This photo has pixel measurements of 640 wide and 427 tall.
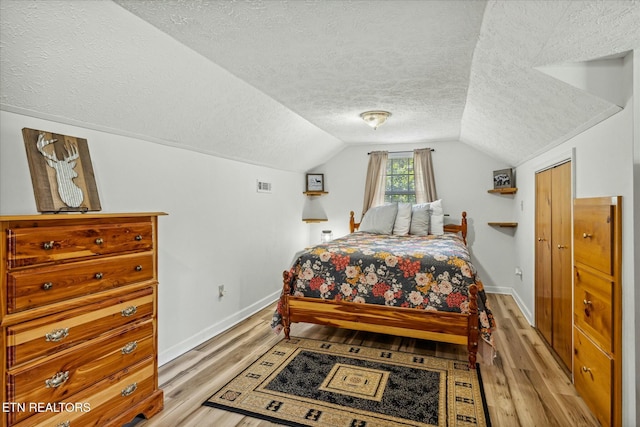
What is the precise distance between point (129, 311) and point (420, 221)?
3583 mm

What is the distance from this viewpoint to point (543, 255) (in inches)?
127

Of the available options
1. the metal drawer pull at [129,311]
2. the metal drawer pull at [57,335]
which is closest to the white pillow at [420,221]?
the metal drawer pull at [129,311]

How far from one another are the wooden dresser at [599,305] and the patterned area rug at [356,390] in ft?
2.05

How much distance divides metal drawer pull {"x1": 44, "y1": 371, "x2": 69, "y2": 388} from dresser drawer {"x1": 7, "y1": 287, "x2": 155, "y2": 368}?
0.12m

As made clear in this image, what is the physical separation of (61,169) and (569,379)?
3.59m

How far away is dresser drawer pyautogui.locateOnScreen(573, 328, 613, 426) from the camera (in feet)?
5.98

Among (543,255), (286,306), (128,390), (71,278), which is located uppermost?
(71,278)

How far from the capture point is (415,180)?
5.23 meters

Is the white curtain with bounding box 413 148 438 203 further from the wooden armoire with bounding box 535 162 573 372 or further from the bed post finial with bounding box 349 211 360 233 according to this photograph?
the wooden armoire with bounding box 535 162 573 372

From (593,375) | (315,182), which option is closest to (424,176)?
(315,182)

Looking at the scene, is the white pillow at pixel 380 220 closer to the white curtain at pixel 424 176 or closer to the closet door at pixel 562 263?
the white curtain at pixel 424 176

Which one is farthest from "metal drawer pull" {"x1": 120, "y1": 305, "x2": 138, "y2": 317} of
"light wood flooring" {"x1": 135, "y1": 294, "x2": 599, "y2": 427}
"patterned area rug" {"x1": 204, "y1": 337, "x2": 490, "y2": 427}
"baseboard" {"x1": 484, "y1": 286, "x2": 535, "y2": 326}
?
"baseboard" {"x1": 484, "y1": 286, "x2": 535, "y2": 326}

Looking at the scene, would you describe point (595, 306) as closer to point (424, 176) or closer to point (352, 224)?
point (424, 176)

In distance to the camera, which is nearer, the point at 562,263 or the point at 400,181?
the point at 562,263
